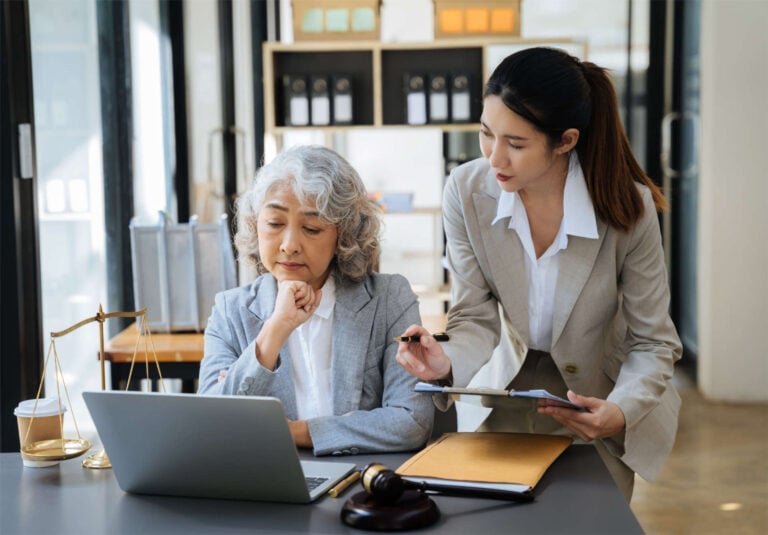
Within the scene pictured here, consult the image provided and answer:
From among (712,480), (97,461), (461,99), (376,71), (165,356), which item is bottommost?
(712,480)

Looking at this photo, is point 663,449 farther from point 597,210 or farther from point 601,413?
point 597,210

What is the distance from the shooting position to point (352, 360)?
74.0 inches

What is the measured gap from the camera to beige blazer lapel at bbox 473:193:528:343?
1.92 m

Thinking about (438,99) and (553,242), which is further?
(438,99)

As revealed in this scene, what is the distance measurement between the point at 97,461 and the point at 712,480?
114 inches

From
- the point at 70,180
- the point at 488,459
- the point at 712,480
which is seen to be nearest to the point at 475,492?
the point at 488,459

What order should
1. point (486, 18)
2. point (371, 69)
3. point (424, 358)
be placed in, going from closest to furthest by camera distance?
point (424, 358)
point (486, 18)
point (371, 69)

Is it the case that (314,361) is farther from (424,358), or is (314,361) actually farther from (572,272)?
(572,272)

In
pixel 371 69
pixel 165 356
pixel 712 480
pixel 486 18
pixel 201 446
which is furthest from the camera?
pixel 371 69

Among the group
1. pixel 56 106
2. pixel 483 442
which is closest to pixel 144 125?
pixel 56 106

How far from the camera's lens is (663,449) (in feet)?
6.31

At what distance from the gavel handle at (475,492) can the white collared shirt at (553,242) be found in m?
0.55

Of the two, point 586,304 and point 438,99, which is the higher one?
point 438,99

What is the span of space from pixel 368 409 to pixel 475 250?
1.21 feet
